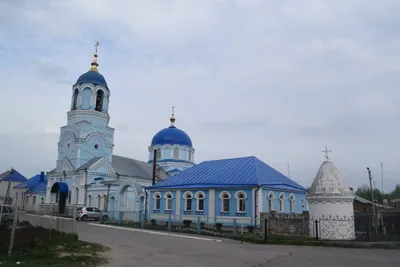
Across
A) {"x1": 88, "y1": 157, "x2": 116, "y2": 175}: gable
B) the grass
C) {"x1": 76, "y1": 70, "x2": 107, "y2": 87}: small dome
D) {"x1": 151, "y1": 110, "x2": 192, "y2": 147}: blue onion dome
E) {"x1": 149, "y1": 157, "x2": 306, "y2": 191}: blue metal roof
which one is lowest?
the grass

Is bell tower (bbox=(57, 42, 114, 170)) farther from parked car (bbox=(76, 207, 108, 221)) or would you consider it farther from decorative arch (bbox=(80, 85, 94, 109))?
parked car (bbox=(76, 207, 108, 221))

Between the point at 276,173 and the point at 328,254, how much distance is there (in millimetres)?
14732

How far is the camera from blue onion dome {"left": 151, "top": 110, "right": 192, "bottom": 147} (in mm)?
49062

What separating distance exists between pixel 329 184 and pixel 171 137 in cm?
3172

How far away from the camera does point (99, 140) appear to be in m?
41.3

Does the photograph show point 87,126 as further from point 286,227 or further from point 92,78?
point 286,227

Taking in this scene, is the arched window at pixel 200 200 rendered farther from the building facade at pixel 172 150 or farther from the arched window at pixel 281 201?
the building facade at pixel 172 150

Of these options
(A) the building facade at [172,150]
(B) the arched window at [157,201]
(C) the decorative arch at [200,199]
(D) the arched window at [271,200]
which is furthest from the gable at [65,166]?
(D) the arched window at [271,200]

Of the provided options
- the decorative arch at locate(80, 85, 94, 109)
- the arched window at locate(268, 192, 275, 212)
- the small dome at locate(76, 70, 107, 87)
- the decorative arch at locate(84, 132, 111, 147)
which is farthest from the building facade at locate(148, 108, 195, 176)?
the arched window at locate(268, 192, 275, 212)

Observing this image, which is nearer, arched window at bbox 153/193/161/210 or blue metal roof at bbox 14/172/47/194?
arched window at bbox 153/193/161/210

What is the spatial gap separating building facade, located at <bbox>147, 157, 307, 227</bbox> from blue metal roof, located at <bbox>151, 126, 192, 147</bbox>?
1920 centimetres

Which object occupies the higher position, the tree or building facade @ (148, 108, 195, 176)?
building facade @ (148, 108, 195, 176)

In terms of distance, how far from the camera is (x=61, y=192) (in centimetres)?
3800

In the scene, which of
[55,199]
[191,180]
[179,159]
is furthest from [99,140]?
[191,180]
